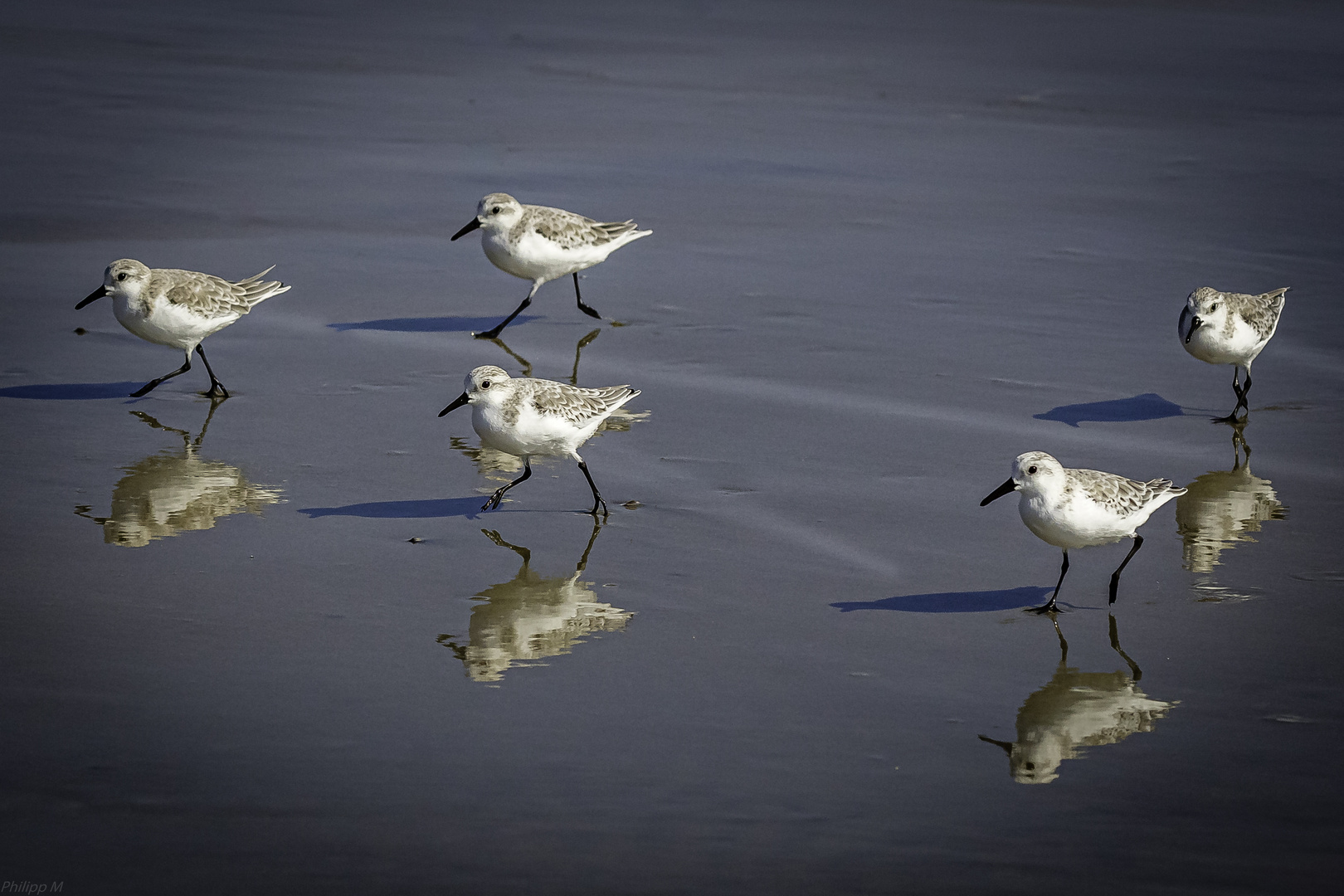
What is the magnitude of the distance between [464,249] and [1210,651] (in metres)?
10.1

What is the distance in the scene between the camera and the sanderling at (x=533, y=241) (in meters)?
12.8

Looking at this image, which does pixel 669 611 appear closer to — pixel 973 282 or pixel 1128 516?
pixel 1128 516

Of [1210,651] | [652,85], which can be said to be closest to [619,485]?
[1210,651]

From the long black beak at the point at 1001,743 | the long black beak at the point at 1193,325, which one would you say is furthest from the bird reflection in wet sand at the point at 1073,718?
the long black beak at the point at 1193,325

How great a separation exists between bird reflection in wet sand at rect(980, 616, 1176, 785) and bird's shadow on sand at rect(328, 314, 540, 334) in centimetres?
710

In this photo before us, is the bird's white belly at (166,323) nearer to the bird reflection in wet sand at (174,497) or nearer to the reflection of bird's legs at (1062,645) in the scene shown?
the bird reflection in wet sand at (174,497)

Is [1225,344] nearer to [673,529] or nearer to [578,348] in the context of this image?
[673,529]

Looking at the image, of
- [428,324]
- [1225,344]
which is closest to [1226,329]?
[1225,344]

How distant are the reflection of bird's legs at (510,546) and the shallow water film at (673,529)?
0.04 m

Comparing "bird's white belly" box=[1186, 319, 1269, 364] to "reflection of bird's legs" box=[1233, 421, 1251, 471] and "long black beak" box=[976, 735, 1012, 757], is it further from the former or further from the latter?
"long black beak" box=[976, 735, 1012, 757]

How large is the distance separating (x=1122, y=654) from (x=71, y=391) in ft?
25.2

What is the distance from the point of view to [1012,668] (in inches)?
265

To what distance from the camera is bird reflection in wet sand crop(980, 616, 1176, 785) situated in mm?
5914

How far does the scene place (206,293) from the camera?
10.7 meters
